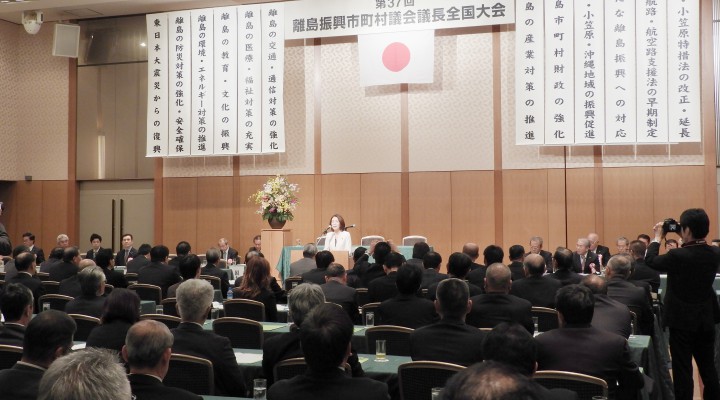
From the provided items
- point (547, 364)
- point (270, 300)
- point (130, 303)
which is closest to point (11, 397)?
point (130, 303)

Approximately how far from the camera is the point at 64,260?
30.9 feet

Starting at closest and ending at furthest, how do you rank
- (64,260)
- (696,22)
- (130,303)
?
(130,303), (64,260), (696,22)

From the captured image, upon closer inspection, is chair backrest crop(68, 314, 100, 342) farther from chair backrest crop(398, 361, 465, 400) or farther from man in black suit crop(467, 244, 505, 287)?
man in black suit crop(467, 244, 505, 287)

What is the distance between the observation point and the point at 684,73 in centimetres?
1242

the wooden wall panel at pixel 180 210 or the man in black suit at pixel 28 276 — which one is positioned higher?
the wooden wall panel at pixel 180 210

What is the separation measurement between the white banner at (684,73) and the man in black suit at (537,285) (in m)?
6.91

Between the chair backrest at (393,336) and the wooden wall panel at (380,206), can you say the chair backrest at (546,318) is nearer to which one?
the chair backrest at (393,336)

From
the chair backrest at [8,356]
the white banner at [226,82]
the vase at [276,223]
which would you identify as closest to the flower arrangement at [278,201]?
the vase at [276,223]

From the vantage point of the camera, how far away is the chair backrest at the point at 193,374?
3.90 metres

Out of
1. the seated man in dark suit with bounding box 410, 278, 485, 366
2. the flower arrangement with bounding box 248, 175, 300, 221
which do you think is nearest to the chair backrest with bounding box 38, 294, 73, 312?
the seated man in dark suit with bounding box 410, 278, 485, 366

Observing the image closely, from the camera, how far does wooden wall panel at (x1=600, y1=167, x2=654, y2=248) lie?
13.1 metres

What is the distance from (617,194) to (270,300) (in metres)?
8.57

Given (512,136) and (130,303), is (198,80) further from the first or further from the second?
(130,303)

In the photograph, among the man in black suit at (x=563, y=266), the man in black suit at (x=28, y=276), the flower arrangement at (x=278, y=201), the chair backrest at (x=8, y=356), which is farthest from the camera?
the flower arrangement at (x=278, y=201)
